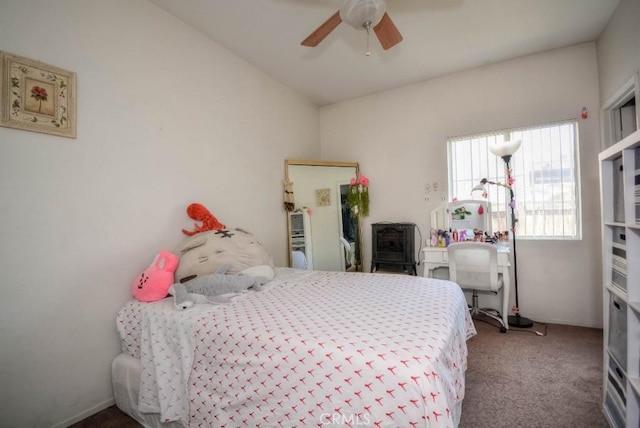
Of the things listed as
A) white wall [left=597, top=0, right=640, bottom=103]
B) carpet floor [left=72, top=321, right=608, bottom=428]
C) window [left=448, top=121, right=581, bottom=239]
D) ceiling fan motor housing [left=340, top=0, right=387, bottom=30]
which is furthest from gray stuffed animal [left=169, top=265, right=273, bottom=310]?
white wall [left=597, top=0, right=640, bottom=103]

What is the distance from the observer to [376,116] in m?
3.66

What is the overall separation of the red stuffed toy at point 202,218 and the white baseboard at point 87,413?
116 cm

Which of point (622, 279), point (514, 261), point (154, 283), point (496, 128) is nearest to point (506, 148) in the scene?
point (496, 128)

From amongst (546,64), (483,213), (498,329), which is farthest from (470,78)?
(498,329)

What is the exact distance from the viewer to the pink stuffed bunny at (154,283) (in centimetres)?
170

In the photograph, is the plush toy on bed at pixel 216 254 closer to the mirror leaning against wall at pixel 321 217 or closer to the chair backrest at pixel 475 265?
the mirror leaning against wall at pixel 321 217

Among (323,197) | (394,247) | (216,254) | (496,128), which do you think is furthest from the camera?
(323,197)

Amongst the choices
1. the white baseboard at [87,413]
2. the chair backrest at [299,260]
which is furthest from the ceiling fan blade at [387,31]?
the white baseboard at [87,413]

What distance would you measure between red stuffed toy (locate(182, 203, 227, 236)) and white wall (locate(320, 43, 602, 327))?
216 centimetres

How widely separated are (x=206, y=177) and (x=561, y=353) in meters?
3.24

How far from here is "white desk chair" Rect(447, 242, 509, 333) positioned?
2562 millimetres

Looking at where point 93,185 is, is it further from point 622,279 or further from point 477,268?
point 477,268

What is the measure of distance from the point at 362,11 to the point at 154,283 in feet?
6.52

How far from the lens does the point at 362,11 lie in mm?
1499
